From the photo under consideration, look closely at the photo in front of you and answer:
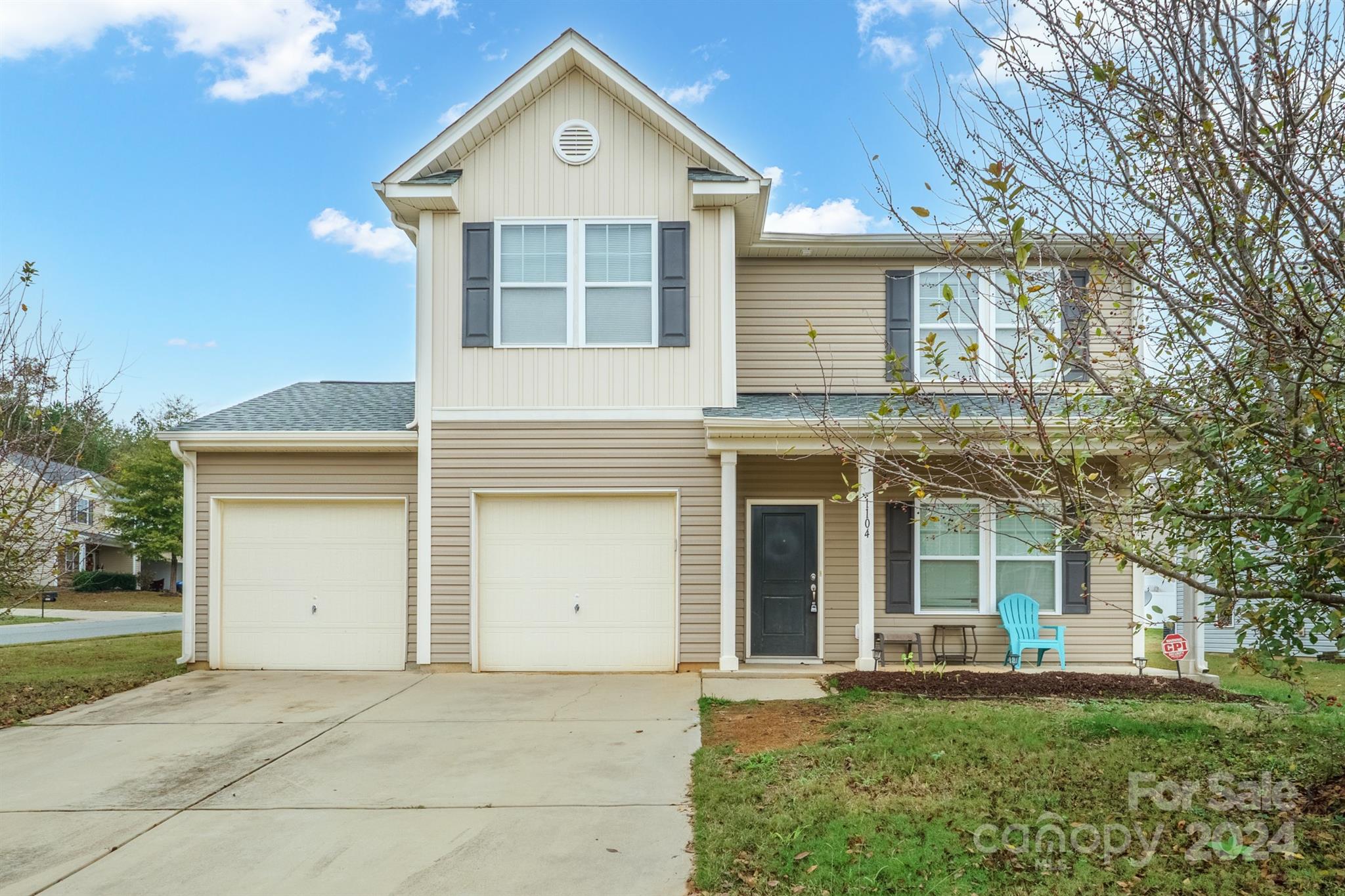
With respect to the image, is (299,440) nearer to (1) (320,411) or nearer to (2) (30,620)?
(1) (320,411)

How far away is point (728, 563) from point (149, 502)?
25.4m

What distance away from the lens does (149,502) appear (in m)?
27.7

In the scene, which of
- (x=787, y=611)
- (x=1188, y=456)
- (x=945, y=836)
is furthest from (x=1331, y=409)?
(x=787, y=611)

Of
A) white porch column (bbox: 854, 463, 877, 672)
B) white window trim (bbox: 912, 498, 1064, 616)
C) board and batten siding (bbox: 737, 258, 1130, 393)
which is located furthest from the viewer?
board and batten siding (bbox: 737, 258, 1130, 393)

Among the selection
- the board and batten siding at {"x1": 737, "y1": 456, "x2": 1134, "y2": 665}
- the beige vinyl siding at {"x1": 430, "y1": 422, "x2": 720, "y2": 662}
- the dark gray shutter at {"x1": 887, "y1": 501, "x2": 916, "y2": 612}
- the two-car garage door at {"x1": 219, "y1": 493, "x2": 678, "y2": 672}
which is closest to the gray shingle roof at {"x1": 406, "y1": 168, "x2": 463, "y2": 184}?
the beige vinyl siding at {"x1": 430, "y1": 422, "x2": 720, "y2": 662}

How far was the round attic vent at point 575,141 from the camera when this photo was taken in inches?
388

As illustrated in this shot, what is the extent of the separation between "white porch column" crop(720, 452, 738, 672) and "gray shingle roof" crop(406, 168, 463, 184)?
4.41m

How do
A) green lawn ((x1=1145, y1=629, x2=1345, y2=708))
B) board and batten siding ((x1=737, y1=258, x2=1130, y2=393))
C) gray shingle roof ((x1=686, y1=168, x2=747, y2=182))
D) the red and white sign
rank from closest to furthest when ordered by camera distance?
the red and white sign < green lawn ((x1=1145, y1=629, x2=1345, y2=708)) < gray shingle roof ((x1=686, y1=168, x2=747, y2=182)) < board and batten siding ((x1=737, y1=258, x2=1130, y2=393))

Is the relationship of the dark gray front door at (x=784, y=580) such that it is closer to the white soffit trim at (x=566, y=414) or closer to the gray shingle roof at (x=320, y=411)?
the white soffit trim at (x=566, y=414)

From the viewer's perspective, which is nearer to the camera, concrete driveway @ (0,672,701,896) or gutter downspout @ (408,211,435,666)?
concrete driveway @ (0,672,701,896)

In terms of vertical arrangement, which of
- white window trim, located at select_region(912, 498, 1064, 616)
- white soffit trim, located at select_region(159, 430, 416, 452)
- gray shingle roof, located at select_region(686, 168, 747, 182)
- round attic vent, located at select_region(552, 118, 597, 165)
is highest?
round attic vent, located at select_region(552, 118, 597, 165)

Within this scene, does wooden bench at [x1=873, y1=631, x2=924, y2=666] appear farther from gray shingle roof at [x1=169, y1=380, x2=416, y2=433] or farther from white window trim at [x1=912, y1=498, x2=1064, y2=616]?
gray shingle roof at [x1=169, y1=380, x2=416, y2=433]

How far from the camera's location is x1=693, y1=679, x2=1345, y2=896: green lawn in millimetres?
3941

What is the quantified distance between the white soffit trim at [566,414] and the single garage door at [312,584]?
146 cm
